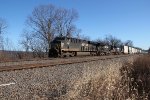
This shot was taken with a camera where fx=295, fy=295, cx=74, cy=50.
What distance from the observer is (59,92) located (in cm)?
812

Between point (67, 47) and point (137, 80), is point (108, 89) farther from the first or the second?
point (67, 47)

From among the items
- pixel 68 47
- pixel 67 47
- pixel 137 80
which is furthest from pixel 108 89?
pixel 68 47

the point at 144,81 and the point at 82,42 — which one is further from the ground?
the point at 82,42

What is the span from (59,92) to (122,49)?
66.0m

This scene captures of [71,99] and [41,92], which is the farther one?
[41,92]

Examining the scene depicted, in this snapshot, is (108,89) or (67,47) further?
(67,47)

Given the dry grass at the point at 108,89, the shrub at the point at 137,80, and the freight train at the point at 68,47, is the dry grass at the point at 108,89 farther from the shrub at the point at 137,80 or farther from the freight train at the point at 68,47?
the freight train at the point at 68,47

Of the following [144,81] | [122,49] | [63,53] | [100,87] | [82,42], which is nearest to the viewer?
[100,87]

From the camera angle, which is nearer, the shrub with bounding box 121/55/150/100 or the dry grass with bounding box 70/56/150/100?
the dry grass with bounding box 70/56/150/100

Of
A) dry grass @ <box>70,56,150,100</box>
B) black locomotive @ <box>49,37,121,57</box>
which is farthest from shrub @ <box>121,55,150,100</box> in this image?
black locomotive @ <box>49,37,121,57</box>

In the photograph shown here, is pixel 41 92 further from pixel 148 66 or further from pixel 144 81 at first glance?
pixel 148 66

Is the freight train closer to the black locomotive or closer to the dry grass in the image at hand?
the black locomotive

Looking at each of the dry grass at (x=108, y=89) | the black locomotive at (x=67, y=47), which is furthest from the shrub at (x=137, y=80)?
the black locomotive at (x=67, y=47)

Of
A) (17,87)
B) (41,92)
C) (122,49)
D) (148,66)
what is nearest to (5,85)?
(17,87)
